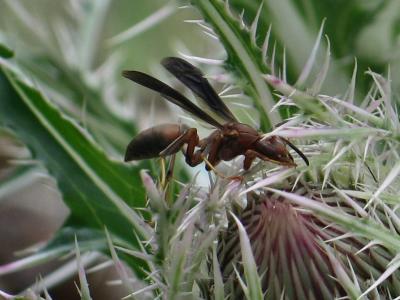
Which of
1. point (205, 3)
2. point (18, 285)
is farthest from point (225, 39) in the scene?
point (18, 285)

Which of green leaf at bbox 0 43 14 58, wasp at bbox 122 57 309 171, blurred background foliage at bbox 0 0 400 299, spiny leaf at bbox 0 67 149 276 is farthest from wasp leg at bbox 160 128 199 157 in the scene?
green leaf at bbox 0 43 14 58

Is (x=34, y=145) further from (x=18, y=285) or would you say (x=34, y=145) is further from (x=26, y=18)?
(x=18, y=285)

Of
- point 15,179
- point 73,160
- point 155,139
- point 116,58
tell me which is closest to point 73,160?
point 73,160

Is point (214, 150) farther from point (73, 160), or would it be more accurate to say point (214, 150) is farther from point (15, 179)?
point (15, 179)

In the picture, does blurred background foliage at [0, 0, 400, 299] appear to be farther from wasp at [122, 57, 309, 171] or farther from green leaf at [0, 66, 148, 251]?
wasp at [122, 57, 309, 171]

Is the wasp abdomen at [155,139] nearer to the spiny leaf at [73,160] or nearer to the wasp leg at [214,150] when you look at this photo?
the wasp leg at [214,150]
